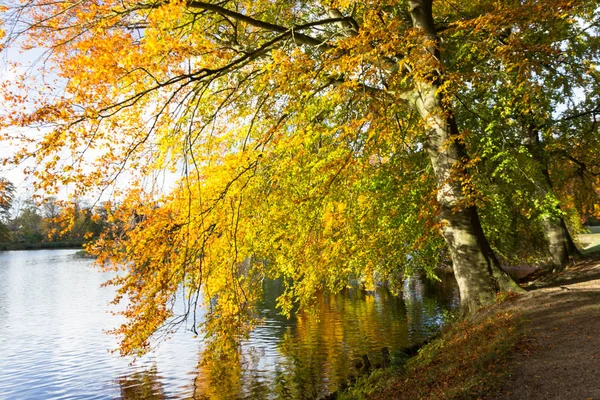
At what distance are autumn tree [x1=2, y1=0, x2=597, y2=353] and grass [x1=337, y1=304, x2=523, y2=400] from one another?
1.24 metres

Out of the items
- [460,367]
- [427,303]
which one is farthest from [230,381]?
[427,303]

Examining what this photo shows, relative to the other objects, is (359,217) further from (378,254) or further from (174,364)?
(174,364)

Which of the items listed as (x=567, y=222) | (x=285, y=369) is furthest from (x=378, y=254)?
(x=567, y=222)

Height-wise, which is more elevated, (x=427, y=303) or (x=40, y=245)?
(x=40, y=245)

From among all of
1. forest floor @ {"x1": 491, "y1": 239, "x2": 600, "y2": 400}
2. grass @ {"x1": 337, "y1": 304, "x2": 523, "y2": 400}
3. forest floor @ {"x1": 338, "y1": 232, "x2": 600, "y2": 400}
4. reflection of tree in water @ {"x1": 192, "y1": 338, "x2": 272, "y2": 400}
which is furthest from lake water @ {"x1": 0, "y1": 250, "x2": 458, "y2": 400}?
forest floor @ {"x1": 491, "y1": 239, "x2": 600, "y2": 400}

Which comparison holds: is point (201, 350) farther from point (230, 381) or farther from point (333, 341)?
point (333, 341)

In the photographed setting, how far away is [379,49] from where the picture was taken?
27.2 feet

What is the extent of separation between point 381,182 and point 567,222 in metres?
10.7

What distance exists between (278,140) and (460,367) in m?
5.86

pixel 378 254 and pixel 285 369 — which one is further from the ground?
pixel 378 254

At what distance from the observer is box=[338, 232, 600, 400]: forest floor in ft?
20.0

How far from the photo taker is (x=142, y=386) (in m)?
14.3

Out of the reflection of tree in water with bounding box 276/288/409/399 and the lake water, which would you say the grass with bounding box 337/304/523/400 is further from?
the lake water

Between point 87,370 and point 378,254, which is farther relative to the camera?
point 87,370
